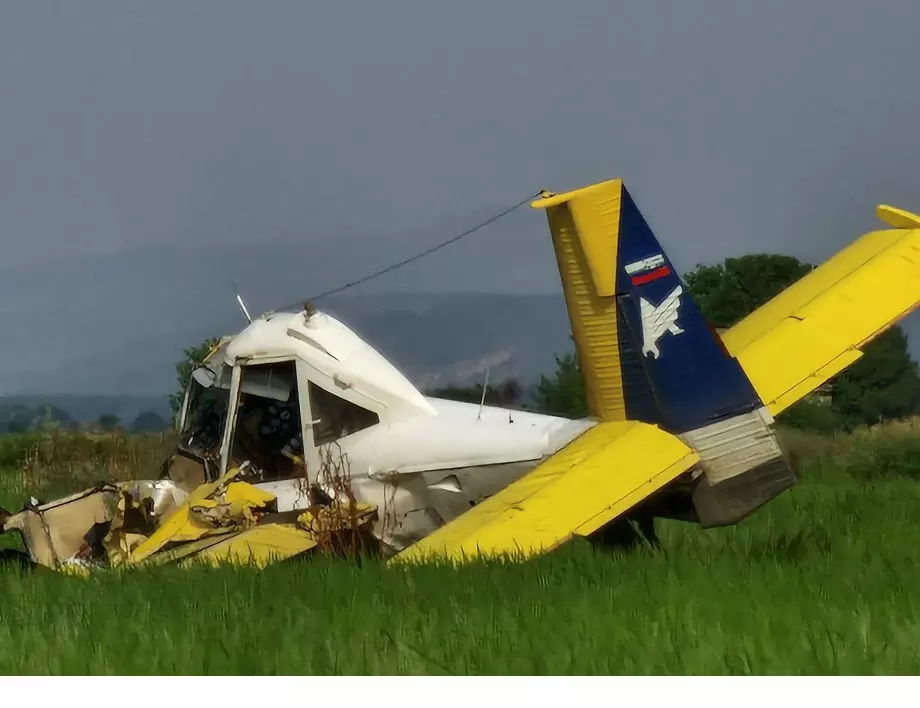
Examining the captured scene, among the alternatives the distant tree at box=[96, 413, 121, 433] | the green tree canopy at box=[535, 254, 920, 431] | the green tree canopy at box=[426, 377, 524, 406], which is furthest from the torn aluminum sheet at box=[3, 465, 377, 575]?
the green tree canopy at box=[535, 254, 920, 431]

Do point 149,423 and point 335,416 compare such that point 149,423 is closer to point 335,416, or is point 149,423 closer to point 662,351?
point 335,416

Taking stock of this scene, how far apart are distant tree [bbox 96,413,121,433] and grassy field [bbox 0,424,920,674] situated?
18.0 ft

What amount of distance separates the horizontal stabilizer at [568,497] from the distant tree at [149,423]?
4.75m

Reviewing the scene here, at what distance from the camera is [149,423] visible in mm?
9836

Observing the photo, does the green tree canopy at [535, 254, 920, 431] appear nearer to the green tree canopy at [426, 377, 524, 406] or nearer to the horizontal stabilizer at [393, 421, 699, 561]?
the green tree canopy at [426, 377, 524, 406]

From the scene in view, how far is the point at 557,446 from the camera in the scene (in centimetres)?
629

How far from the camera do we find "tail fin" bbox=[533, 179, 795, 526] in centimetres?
581

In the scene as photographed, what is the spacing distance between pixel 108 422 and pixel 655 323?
25.1 ft

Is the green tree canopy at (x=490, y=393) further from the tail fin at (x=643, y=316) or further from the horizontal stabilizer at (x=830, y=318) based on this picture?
the tail fin at (x=643, y=316)

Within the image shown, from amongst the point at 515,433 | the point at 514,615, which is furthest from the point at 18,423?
the point at 514,615

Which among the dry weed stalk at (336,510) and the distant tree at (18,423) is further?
the distant tree at (18,423)

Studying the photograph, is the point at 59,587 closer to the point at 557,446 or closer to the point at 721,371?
the point at 557,446

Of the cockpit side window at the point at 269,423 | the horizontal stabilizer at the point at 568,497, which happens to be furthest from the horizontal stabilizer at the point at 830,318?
the cockpit side window at the point at 269,423

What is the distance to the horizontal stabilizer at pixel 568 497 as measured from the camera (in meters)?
5.14
